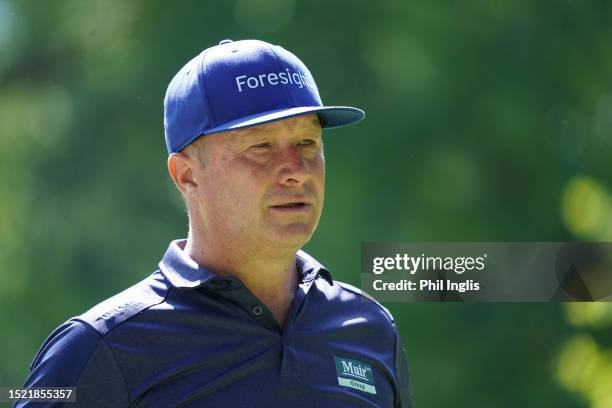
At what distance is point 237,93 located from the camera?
1776mm

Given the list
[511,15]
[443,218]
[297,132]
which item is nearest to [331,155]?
[443,218]

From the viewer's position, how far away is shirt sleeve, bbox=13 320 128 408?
1551 mm

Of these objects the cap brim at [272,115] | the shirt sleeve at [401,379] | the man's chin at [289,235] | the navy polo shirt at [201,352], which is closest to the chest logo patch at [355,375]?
the navy polo shirt at [201,352]

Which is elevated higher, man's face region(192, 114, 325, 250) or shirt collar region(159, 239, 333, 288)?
man's face region(192, 114, 325, 250)

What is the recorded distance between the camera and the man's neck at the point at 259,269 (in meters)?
1.76

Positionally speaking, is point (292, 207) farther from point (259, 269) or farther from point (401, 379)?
point (401, 379)

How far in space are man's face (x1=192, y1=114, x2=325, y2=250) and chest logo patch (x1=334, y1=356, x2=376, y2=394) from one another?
0.76 ft

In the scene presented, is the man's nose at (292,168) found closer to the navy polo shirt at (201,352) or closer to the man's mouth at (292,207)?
the man's mouth at (292,207)

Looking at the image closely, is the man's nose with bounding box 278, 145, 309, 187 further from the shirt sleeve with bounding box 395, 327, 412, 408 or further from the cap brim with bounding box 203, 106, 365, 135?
the shirt sleeve with bounding box 395, 327, 412, 408

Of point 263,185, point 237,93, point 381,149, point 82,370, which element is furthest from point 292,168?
point 381,149

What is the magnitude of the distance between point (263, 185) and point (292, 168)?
6 cm

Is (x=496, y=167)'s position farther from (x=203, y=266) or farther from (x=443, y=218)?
(x=203, y=266)

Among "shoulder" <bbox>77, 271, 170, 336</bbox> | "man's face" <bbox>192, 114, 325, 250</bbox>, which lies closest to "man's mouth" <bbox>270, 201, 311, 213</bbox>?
"man's face" <bbox>192, 114, 325, 250</bbox>

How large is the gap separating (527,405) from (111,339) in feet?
8.06
